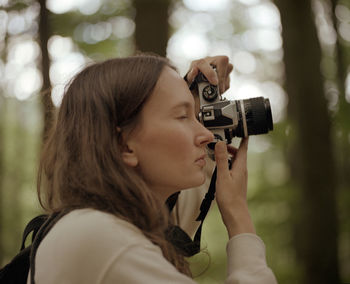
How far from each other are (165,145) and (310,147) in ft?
11.1

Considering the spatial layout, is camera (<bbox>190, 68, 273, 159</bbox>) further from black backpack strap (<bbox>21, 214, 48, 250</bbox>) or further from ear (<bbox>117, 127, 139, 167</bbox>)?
black backpack strap (<bbox>21, 214, 48, 250</bbox>)

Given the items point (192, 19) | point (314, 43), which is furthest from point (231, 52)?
point (314, 43)

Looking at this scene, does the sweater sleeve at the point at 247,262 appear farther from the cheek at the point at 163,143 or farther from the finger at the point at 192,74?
the finger at the point at 192,74

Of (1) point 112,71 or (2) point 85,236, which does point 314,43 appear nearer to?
(1) point 112,71

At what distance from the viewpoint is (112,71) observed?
1.53m

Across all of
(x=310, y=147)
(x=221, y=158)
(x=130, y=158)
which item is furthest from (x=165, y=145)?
(x=310, y=147)

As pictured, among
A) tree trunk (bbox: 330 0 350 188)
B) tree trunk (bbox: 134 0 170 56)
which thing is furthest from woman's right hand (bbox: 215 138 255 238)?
tree trunk (bbox: 330 0 350 188)

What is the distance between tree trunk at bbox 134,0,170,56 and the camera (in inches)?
138

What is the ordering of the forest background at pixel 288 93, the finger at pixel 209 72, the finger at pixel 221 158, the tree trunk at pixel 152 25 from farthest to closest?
the forest background at pixel 288 93 < the tree trunk at pixel 152 25 < the finger at pixel 209 72 < the finger at pixel 221 158

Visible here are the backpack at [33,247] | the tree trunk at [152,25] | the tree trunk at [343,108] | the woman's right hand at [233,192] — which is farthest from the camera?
the tree trunk at [343,108]

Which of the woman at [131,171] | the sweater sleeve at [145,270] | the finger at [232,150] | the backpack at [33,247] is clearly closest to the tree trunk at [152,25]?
the finger at [232,150]

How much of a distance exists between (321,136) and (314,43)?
1093 mm

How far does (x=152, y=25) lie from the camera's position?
358 cm

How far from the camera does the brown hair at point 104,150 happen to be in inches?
52.7
